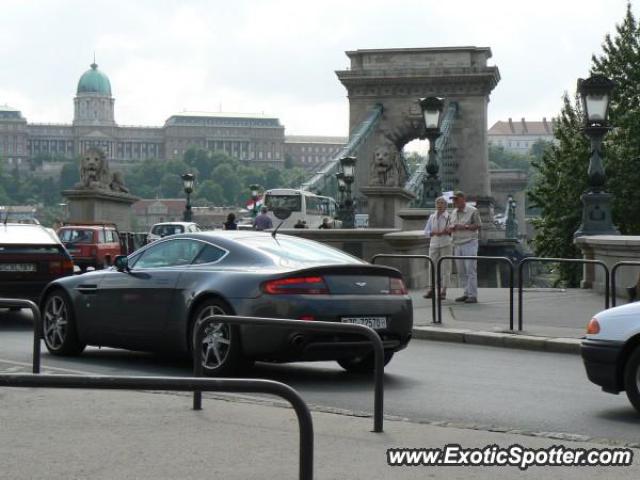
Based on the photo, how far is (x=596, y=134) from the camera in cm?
2156

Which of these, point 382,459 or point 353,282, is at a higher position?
point 353,282

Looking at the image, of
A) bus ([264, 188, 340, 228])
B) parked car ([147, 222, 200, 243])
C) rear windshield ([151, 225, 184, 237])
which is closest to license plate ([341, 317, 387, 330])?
parked car ([147, 222, 200, 243])

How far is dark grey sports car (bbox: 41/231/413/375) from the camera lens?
1046cm

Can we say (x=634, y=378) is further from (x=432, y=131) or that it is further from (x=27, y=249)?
(x=432, y=131)

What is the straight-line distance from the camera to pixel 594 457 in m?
7.45

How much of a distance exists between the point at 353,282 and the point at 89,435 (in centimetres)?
362

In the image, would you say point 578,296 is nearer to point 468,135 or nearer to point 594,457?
point 594,457

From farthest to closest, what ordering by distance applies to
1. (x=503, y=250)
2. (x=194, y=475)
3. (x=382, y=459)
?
(x=503, y=250) < (x=382, y=459) < (x=194, y=475)

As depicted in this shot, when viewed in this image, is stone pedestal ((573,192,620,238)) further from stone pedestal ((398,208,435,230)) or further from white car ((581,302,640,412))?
white car ((581,302,640,412))

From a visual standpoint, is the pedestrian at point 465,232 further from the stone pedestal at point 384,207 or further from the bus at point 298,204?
the bus at point 298,204

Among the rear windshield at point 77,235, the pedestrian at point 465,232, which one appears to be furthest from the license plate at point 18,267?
the rear windshield at point 77,235

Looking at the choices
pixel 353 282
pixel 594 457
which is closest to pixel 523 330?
pixel 353 282

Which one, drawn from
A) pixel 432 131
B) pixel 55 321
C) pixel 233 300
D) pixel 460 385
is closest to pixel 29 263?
pixel 55 321

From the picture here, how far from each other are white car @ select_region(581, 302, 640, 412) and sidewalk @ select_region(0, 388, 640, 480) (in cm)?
124
